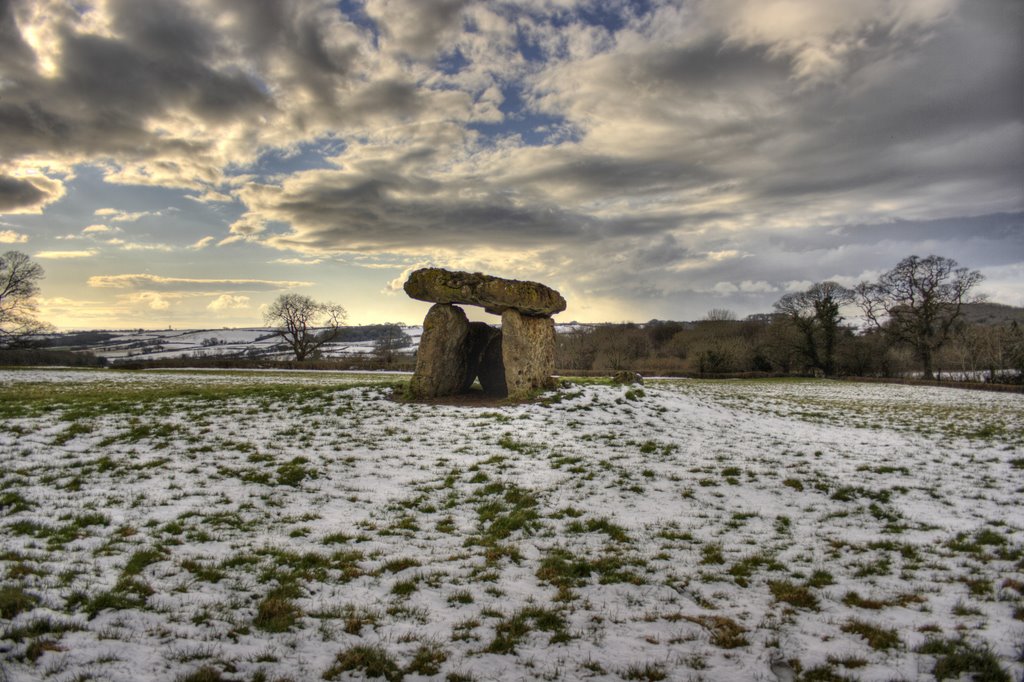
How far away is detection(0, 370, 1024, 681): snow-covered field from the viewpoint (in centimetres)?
417

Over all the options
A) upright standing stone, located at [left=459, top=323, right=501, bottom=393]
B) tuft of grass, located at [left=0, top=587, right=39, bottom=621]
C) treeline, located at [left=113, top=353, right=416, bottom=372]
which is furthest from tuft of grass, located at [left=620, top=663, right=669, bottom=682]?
treeline, located at [left=113, top=353, right=416, bottom=372]

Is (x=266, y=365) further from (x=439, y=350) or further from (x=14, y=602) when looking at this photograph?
(x=14, y=602)

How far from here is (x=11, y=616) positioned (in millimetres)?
4258

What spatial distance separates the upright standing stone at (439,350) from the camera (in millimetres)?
17359

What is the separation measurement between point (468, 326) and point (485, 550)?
12.4 meters

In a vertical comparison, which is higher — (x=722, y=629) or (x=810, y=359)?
(x=810, y=359)

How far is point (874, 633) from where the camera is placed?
4.59 meters

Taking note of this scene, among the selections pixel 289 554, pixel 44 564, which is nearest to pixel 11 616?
pixel 44 564

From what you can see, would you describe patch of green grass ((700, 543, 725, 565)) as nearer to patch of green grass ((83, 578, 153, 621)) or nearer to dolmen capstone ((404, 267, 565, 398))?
patch of green grass ((83, 578, 153, 621))

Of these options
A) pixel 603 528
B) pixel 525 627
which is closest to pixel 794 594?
pixel 603 528

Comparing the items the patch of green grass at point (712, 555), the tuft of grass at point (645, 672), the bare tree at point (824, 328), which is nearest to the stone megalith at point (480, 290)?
the patch of green grass at point (712, 555)

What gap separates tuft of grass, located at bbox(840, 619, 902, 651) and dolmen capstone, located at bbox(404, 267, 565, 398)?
41.5ft

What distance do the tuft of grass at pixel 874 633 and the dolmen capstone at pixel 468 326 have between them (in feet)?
41.5

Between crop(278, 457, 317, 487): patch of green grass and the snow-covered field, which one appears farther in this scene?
crop(278, 457, 317, 487): patch of green grass
